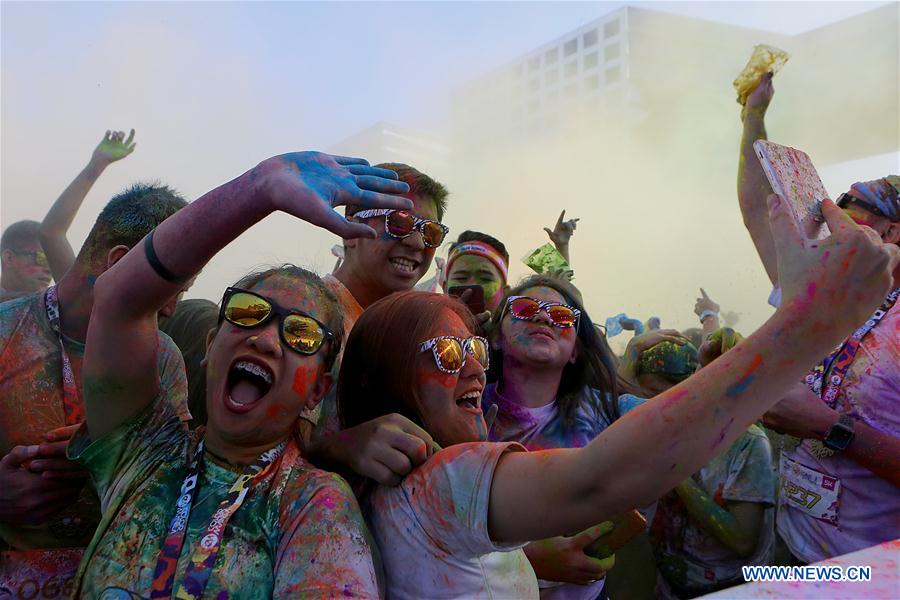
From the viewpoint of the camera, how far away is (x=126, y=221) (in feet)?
6.86

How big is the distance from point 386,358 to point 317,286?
260mm

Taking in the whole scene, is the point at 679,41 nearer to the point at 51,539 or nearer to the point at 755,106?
the point at 755,106

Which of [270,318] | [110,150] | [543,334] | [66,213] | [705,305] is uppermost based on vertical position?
[110,150]

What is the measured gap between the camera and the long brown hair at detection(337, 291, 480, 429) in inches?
63.9

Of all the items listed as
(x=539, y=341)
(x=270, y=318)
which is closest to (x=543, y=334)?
(x=539, y=341)

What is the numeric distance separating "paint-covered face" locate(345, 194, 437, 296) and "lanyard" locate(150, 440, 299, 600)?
3.75ft

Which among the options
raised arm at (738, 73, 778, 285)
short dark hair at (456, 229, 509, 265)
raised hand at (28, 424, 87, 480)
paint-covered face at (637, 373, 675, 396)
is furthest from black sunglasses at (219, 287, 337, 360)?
paint-covered face at (637, 373, 675, 396)

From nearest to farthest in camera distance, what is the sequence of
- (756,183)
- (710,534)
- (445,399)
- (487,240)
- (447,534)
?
1. (447,534)
2. (445,399)
3. (710,534)
4. (756,183)
5. (487,240)

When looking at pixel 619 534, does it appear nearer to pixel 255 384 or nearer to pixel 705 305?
pixel 255 384

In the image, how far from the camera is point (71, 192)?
4121 millimetres

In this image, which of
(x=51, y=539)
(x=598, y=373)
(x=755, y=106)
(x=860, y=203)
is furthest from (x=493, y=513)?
(x=755, y=106)

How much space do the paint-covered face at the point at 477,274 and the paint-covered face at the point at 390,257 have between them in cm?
92

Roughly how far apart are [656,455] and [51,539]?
5.85ft

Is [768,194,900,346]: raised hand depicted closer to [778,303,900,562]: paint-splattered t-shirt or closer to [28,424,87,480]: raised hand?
[778,303,900,562]: paint-splattered t-shirt
